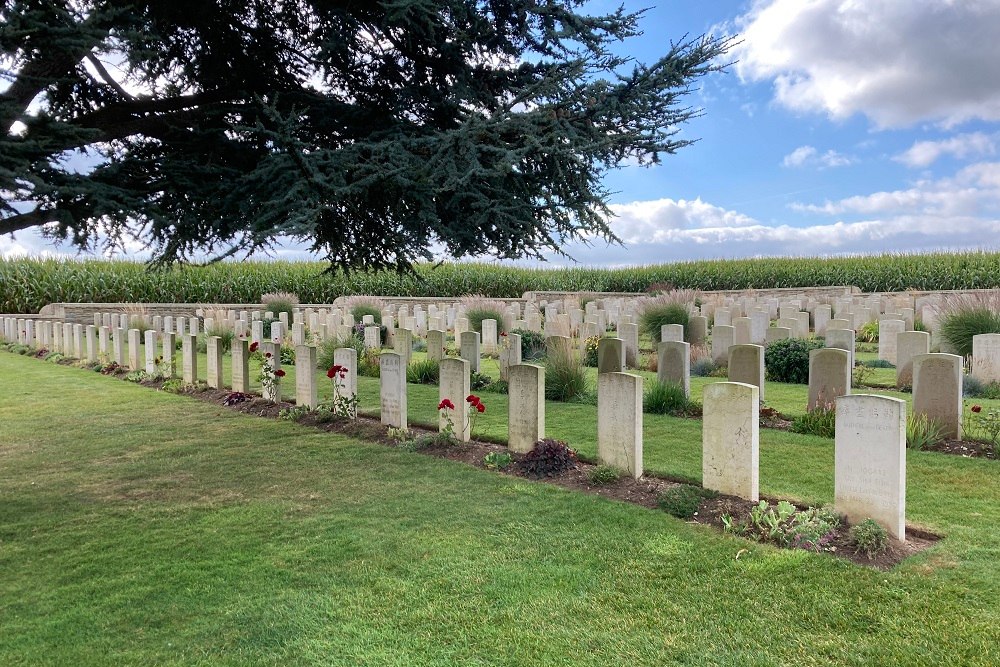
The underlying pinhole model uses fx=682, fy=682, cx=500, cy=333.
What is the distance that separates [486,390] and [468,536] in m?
5.75

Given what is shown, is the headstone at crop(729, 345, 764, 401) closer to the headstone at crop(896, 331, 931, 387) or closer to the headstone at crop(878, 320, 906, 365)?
the headstone at crop(896, 331, 931, 387)

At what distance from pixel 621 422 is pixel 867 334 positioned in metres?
12.8

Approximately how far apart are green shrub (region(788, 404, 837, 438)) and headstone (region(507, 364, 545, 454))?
114 inches

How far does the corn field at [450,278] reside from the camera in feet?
81.7

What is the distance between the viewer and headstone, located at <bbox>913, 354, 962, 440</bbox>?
649cm

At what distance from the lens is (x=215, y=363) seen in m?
10.6

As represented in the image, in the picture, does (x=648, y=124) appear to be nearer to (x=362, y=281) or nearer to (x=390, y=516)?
(x=390, y=516)

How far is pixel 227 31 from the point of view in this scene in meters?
6.25

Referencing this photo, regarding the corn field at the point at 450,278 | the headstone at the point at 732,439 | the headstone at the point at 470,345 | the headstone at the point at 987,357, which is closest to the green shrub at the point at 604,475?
the headstone at the point at 732,439

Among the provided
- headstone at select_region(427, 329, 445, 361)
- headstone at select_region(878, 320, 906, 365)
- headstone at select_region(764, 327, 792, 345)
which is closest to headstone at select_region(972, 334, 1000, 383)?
headstone at select_region(878, 320, 906, 365)

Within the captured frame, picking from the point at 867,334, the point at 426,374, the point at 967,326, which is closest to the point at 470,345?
the point at 426,374

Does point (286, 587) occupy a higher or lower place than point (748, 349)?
lower

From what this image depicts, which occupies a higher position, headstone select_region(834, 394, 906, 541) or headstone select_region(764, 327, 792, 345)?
headstone select_region(764, 327, 792, 345)

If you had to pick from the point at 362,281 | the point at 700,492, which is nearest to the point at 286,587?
the point at 700,492
